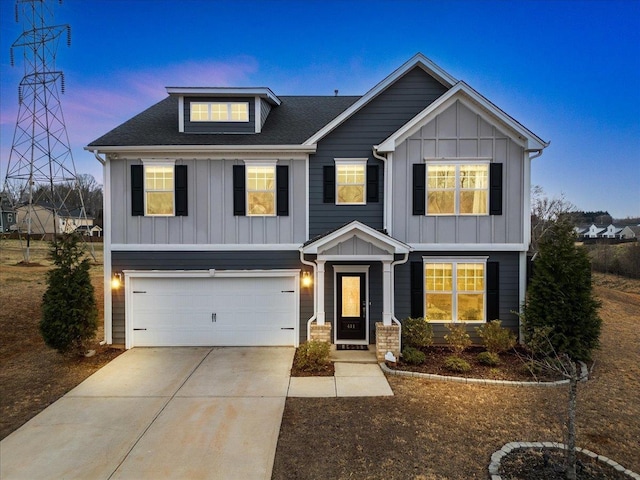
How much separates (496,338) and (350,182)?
5.67 meters

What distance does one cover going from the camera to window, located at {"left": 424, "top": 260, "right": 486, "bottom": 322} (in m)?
9.54

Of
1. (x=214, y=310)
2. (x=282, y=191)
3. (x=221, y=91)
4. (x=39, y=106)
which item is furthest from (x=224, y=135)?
(x=39, y=106)

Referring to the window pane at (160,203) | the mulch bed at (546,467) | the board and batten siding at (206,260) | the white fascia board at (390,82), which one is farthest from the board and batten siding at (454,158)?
the window pane at (160,203)

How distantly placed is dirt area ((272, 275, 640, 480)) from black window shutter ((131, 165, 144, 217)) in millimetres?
6781

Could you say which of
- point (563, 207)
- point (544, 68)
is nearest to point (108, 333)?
point (544, 68)

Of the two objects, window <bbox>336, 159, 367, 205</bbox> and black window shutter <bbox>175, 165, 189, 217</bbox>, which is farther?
window <bbox>336, 159, 367, 205</bbox>

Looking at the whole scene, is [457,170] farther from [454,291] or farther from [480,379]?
[480,379]

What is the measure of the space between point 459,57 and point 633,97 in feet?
54.7

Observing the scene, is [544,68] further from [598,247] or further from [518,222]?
[518,222]

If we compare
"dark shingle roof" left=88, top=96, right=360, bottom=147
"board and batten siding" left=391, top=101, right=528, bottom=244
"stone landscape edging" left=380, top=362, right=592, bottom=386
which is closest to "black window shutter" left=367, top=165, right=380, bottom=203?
"board and batten siding" left=391, top=101, right=528, bottom=244

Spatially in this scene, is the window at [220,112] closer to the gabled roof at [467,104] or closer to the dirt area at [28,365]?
the gabled roof at [467,104]

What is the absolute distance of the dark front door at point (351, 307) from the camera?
31.7 ft

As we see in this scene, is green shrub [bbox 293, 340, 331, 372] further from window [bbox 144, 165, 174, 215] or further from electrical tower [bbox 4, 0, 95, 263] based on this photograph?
electrical tower [bbox 4, 0, 95, 263]

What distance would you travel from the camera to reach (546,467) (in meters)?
4.45
